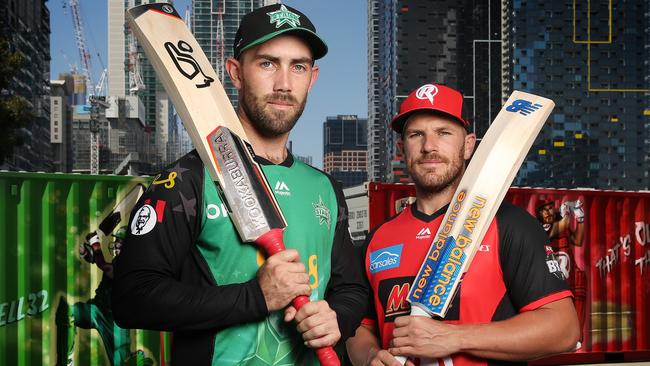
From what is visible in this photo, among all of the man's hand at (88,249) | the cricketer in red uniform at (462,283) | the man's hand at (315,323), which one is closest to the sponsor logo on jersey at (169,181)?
the man's hand at (315,323)

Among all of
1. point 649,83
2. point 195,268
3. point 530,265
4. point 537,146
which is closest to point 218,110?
point 195,268

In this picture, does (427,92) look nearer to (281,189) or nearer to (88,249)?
(281,189)

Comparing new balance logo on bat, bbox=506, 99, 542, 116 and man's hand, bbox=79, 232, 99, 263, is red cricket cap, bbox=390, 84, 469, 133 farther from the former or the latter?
man's hand, bbox=79, 232, 99, 263

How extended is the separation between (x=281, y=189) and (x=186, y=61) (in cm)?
62

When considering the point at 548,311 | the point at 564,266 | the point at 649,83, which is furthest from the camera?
the point at 649,83

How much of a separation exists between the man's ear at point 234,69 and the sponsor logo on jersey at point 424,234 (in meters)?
1.10

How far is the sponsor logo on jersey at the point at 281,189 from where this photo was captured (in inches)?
98.0

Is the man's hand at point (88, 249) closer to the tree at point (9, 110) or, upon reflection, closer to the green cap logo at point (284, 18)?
the green cap logo at point (284, 18)

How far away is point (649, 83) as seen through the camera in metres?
137

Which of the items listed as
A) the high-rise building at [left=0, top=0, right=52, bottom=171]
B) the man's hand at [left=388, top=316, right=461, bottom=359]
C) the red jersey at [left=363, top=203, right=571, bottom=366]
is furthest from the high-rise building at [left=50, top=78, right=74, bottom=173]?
the man's hand at [left=388, top=316, right=461, bottom=359]

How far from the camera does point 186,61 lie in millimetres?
2627

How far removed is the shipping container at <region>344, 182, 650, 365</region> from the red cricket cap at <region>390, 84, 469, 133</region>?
424cm

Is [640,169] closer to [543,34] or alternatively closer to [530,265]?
[543,34]

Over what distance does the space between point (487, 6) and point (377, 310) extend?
447 ft
